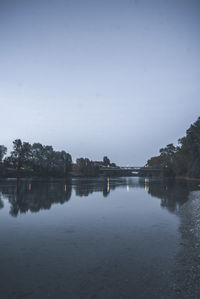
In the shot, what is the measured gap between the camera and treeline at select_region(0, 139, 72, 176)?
122m

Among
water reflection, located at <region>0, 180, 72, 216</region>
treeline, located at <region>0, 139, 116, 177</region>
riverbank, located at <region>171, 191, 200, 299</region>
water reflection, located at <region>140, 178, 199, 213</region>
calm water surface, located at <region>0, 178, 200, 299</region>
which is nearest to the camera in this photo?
riverbank, located at <region>171, 191, 200, 299</region>

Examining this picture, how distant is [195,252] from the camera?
9531 mm

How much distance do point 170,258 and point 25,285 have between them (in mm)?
5965

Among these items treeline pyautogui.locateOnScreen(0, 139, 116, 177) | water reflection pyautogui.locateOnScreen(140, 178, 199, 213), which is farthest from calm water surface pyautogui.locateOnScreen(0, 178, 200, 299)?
treeline pyautogui.locateOnScreen(0, 139, 116, 177)

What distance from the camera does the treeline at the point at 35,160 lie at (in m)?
122

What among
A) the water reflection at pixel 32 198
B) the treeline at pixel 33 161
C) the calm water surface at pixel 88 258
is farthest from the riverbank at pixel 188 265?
the treeline at pixel 33 161

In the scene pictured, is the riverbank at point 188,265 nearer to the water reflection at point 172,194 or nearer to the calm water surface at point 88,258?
the calm water surface at point 88,258

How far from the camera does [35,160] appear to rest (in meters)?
125

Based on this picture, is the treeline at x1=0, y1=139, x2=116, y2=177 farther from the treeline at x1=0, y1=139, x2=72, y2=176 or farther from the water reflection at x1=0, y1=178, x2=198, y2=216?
the water reflection at x1=0, y1=178, x2=198, y2=216

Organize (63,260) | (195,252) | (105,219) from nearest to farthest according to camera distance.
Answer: (63,260) < (195,252) < (105,219)

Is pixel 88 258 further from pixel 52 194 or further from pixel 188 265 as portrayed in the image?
pixel 52 194

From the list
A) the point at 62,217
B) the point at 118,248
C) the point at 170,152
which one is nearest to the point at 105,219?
the point at 62,217

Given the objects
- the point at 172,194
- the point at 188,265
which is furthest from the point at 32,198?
the point at 188,265

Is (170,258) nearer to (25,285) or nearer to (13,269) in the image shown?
(25,285)
